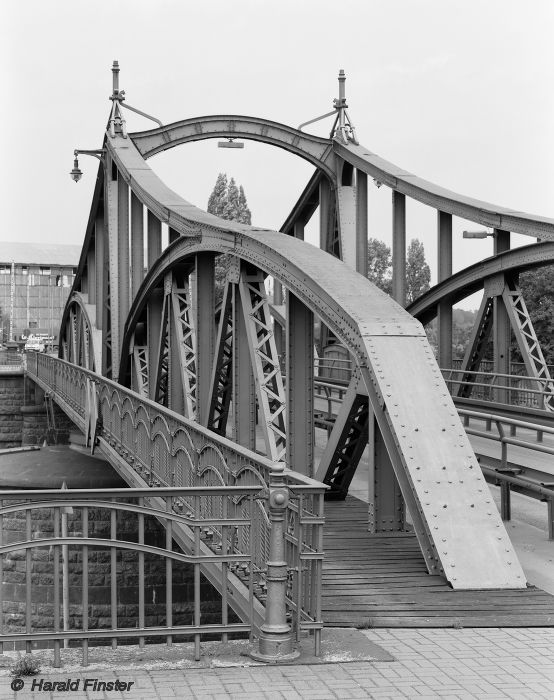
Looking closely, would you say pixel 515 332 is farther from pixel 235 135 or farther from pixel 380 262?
pixel 380 262

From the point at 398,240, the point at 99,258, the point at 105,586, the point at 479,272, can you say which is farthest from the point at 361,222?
the point at 105,586

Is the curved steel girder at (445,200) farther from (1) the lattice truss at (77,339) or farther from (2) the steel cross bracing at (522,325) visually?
(1) the lattice truss at (77,339)

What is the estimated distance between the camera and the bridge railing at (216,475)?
21.0 ft

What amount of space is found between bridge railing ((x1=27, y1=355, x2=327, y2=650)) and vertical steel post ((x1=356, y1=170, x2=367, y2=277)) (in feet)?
25.5

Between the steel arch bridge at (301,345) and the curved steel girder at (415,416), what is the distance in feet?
0.04

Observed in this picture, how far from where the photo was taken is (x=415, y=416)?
8.77 metres

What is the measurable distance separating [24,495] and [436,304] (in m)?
14.2

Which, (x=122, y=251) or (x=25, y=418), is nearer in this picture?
(x=122, y=251)

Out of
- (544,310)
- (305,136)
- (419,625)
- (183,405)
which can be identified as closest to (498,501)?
(419,625)

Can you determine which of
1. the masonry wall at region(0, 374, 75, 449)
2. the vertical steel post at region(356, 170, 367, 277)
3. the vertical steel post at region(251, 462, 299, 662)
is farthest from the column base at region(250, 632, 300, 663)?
the masonry wall at region(0, 374, 75, 449)

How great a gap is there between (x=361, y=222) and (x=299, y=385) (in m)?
13.0

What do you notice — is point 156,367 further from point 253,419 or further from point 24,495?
point 24,495

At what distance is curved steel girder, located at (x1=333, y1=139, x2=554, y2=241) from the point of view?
1580cm

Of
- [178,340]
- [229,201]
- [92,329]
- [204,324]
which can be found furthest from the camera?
[229,201]
